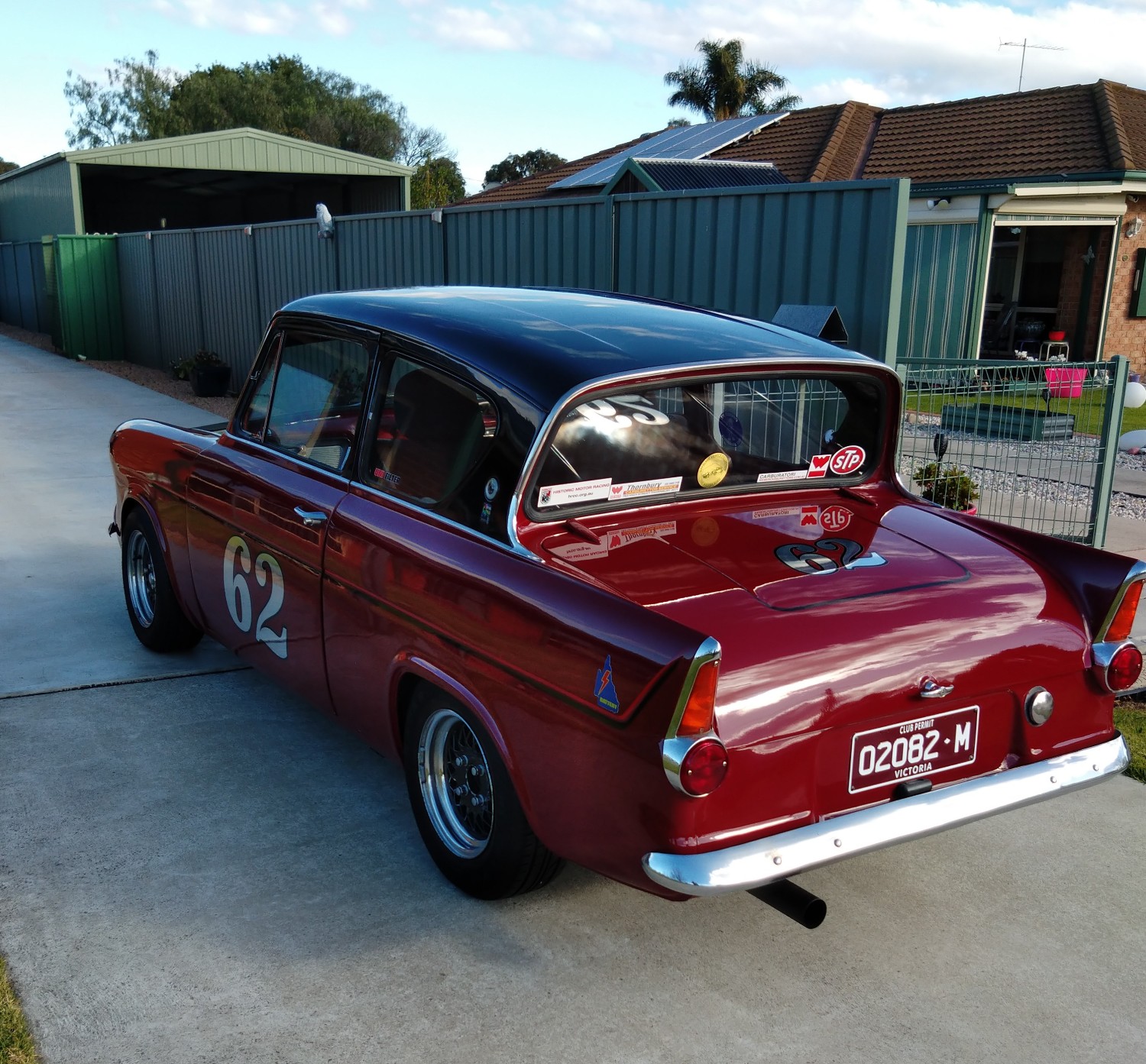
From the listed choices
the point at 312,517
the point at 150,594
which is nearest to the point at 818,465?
the point at 312,517

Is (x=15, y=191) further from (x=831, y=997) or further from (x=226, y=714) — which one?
(x=831, y=997)

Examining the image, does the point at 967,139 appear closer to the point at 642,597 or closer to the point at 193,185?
the point at 642,597

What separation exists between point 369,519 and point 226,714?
162 centimetres

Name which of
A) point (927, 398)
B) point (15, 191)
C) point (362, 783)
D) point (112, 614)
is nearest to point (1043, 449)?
point (927, 398)

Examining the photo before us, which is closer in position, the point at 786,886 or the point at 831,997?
the point at 786,886

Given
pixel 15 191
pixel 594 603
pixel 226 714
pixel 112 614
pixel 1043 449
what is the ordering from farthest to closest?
1. pixel 15 191
2. pixel 1043 449
3. pixel 112 614
4. pixel 226 714
5. pixel 594 603

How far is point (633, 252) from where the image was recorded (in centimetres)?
808

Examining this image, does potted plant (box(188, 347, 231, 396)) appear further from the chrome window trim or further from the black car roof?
the chrome window trim

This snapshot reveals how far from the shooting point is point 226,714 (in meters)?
4.82

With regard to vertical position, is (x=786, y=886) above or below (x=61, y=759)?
above

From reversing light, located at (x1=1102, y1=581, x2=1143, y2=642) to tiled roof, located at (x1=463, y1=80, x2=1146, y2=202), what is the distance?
16.4 m

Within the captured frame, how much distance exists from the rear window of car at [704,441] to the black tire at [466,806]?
70 centimetres

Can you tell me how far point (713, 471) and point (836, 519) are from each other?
432 millimetres

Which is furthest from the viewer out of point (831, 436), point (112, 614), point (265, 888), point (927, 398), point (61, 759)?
point (927, 398)
